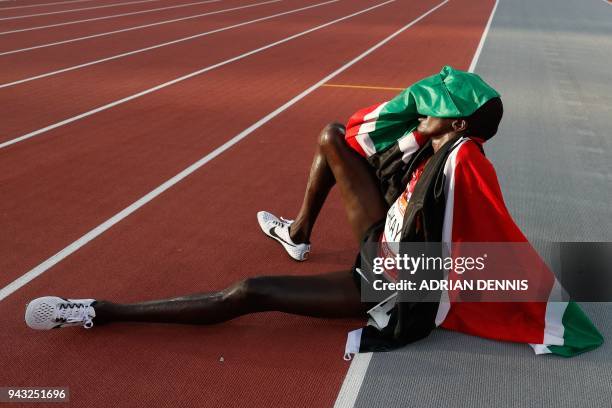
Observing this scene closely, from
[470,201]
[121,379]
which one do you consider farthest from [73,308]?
[470,201]

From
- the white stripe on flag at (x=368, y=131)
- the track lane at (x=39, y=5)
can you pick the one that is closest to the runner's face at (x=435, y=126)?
the white stripe on flag at (x=368, y=131)

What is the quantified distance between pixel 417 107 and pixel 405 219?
1.69 ft

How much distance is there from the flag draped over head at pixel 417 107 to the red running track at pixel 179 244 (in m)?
0.86

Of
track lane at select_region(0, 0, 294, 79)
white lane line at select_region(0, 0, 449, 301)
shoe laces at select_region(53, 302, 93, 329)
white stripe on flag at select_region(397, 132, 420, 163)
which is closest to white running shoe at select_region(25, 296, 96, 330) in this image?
shoe laces at select_region(53, 302, 93, 329)

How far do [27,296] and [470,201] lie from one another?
2.24 m

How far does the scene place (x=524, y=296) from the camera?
9.62ft

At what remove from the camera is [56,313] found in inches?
119

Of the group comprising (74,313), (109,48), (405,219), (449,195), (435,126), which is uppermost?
(435,126)

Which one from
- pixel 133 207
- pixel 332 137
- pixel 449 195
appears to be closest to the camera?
pixel 449 195

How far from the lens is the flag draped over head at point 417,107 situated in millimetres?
2807

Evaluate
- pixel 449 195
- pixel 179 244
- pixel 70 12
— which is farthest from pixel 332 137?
pixel 70 12

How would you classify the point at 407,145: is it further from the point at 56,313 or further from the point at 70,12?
the point at 70,12

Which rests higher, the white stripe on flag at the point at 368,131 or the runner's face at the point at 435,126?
the runner's face at the point at 435,126

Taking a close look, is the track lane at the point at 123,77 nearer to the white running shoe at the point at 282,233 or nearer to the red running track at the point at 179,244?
the red running track at the point at 179,244
